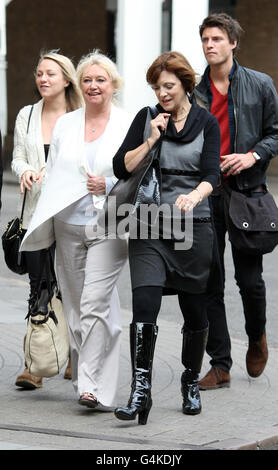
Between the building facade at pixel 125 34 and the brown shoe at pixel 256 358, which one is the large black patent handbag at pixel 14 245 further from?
the building facade at pixel 125 34

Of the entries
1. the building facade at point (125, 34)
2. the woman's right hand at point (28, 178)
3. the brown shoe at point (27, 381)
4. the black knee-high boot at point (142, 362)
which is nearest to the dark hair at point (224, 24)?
the woman's right hand at point (28, 178)

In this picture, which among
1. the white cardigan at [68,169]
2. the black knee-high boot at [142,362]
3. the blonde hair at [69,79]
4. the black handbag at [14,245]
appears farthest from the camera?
the blonde hair at [69,79]

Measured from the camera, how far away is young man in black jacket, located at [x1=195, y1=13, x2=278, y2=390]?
6.02 meters

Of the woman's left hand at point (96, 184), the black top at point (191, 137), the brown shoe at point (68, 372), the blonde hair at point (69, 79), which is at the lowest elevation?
the brown shoe at point (68, 372)

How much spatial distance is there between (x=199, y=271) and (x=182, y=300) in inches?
7.4

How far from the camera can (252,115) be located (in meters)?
6.03

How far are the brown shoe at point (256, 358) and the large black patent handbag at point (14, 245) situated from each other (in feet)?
4.67

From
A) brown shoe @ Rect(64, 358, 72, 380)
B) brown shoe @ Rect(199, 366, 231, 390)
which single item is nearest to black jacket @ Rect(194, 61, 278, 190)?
brown shoe @ Rect(199, 366, 231, 390)

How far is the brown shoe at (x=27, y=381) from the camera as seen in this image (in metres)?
5.99

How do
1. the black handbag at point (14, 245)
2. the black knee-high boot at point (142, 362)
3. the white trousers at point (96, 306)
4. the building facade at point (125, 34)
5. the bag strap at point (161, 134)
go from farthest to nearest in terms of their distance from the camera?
the building facade at point (125, 34), the black handbag at point (14, 245), the white trousers at point (96, 306), the bag strap at point (161, 134), the black knee-high boot at point (142, 362)

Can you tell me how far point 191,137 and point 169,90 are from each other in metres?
0.26

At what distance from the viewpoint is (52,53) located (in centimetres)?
633

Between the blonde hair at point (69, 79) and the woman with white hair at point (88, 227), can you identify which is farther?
the blonde hair at point (69, 79)
